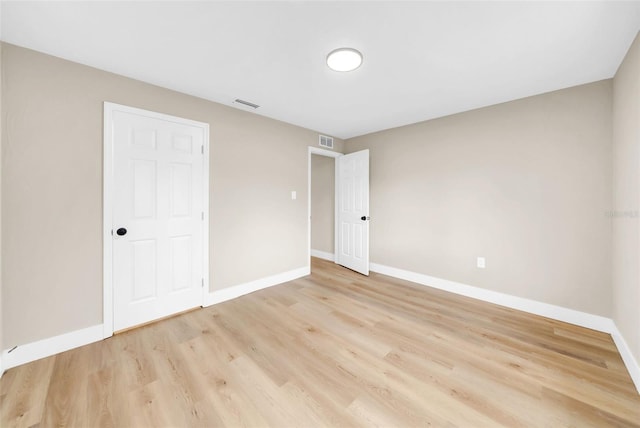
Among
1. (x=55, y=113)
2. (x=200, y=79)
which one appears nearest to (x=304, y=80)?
(x=200, y=79)

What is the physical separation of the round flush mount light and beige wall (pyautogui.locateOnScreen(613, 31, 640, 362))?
192 centimetres

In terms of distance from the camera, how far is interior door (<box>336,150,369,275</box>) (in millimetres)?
3992

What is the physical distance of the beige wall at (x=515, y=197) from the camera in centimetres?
234

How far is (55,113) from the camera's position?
6.41 feet

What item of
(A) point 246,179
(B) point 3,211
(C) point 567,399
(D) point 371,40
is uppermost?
(D) point 371,40

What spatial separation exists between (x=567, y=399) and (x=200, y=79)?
379 centimetres

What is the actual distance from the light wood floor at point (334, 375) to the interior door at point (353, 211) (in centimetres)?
154

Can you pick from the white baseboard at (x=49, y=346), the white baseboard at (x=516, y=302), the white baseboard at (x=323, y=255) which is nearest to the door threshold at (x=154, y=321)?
the white baseboard at (x=49, y=346)

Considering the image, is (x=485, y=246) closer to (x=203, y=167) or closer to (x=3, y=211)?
(x=203, y=167)

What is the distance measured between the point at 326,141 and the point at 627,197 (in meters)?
3.49

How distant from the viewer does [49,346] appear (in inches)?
75.4

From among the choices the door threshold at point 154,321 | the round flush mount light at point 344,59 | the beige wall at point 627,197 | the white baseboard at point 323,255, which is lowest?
the door threshold at point 154,321

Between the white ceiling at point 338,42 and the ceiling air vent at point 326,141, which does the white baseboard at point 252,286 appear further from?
the white ceiling at point 338,42

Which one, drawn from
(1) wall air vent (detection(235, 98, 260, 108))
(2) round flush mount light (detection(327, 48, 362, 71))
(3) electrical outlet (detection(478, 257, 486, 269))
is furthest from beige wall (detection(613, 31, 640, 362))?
(1) wall air vent (detection(235, 98, 260, 108))
